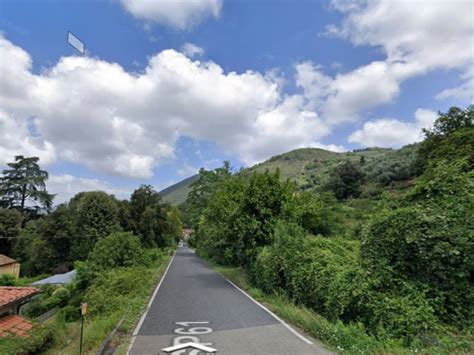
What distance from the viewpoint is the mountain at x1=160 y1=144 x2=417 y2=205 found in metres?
51.0

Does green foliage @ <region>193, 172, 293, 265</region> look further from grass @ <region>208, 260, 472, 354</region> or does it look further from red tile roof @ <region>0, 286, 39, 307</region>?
red tile roof @ <region>0, 286, 39, 307</region>

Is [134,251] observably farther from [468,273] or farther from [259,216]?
[468,273]

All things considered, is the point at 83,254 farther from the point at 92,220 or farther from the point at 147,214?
the point at 147,214

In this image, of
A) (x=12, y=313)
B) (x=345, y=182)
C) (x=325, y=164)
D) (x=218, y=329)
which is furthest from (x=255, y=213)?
(x=325, y=164)

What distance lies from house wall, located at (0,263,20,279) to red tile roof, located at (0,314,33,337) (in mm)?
26624

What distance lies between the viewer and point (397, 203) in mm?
8266

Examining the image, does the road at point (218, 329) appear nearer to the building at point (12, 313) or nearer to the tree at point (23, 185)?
the building at point (12, 313)

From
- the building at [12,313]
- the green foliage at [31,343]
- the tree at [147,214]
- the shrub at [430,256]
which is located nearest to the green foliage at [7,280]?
the tree at [147,214]

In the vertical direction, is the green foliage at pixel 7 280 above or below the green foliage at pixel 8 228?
below

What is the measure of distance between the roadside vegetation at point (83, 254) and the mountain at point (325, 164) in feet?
40.7

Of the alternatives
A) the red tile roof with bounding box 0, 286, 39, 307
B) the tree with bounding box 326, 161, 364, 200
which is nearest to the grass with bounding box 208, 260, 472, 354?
the red tile roof with bounding box 0, 286, 39, 307

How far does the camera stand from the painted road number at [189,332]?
576cm

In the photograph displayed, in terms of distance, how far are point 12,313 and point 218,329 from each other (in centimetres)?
1217

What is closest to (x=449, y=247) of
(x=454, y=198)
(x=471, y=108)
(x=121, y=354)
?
(x=454, y=198)
